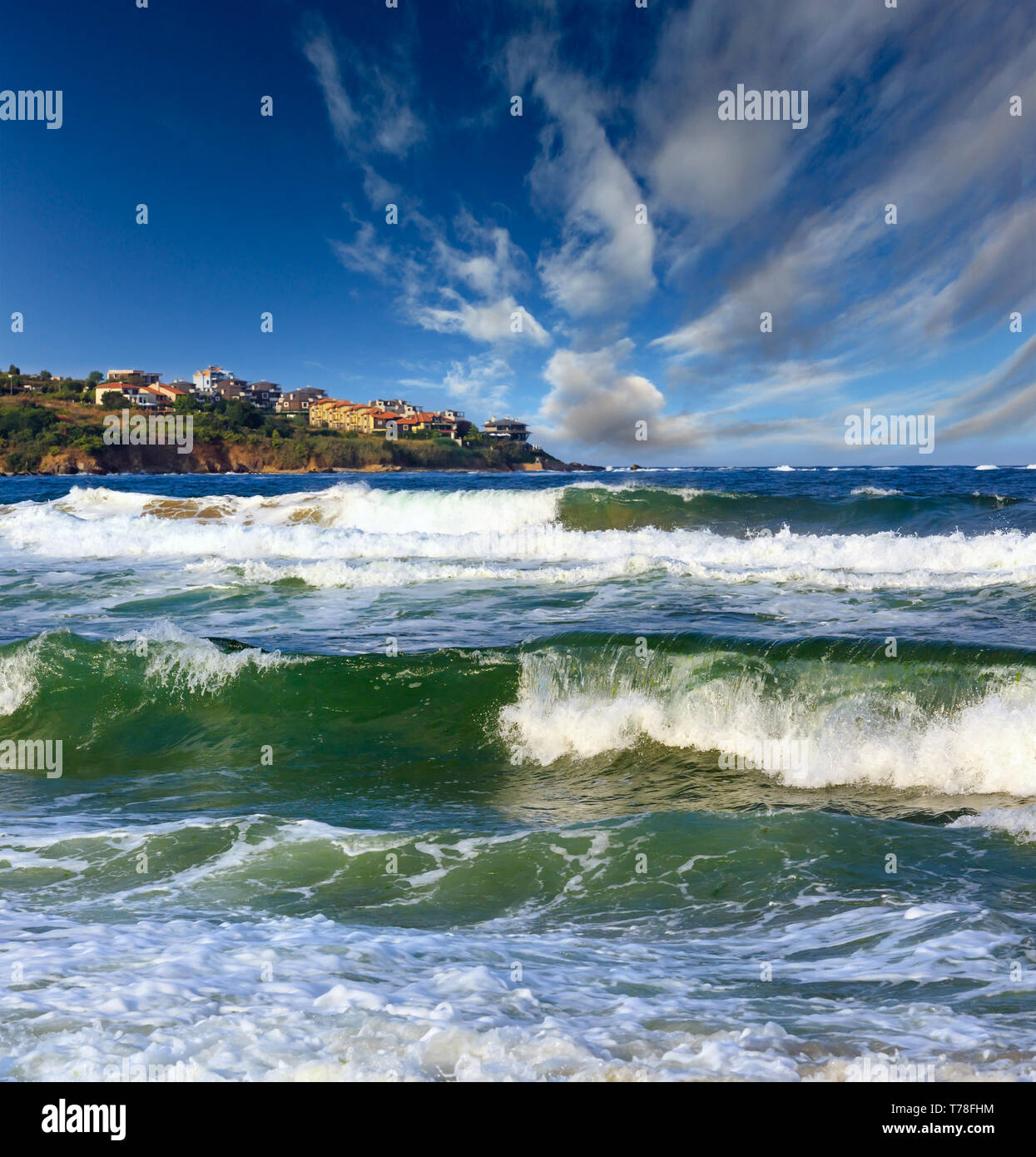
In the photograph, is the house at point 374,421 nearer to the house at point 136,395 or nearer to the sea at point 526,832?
the house at point 136,395

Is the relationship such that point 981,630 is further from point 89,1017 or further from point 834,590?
point 89,1017

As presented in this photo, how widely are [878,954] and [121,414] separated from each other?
130 metres

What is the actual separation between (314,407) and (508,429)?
135 ft

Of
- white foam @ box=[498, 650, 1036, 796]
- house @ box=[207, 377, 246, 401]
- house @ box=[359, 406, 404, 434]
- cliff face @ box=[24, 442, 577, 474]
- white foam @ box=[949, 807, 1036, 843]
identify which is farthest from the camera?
house @ box=[207, 377, 246, 401]

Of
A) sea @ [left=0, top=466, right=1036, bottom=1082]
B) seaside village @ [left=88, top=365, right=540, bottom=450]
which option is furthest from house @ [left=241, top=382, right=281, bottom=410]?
sea @ [left=0, top=466, right=1036, bottom=1082]

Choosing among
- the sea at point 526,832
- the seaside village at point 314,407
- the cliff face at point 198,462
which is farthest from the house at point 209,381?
the sea at point 526,832

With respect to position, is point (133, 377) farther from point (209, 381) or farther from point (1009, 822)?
point (1009, 822)

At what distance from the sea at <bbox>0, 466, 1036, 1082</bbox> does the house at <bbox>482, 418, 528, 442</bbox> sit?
144609 millimetres

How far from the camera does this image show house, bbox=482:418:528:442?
15812 cm

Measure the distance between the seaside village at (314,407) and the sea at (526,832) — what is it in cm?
11769

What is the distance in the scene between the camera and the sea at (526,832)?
3.05 m

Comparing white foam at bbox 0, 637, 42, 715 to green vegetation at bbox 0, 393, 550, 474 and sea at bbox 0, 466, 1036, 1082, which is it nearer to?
sea at bbox 0, 466, 1036, 1082

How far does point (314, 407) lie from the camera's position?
16312 centimetres

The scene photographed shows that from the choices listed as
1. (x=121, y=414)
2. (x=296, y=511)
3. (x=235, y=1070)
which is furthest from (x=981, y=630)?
(x=121, y=414)
